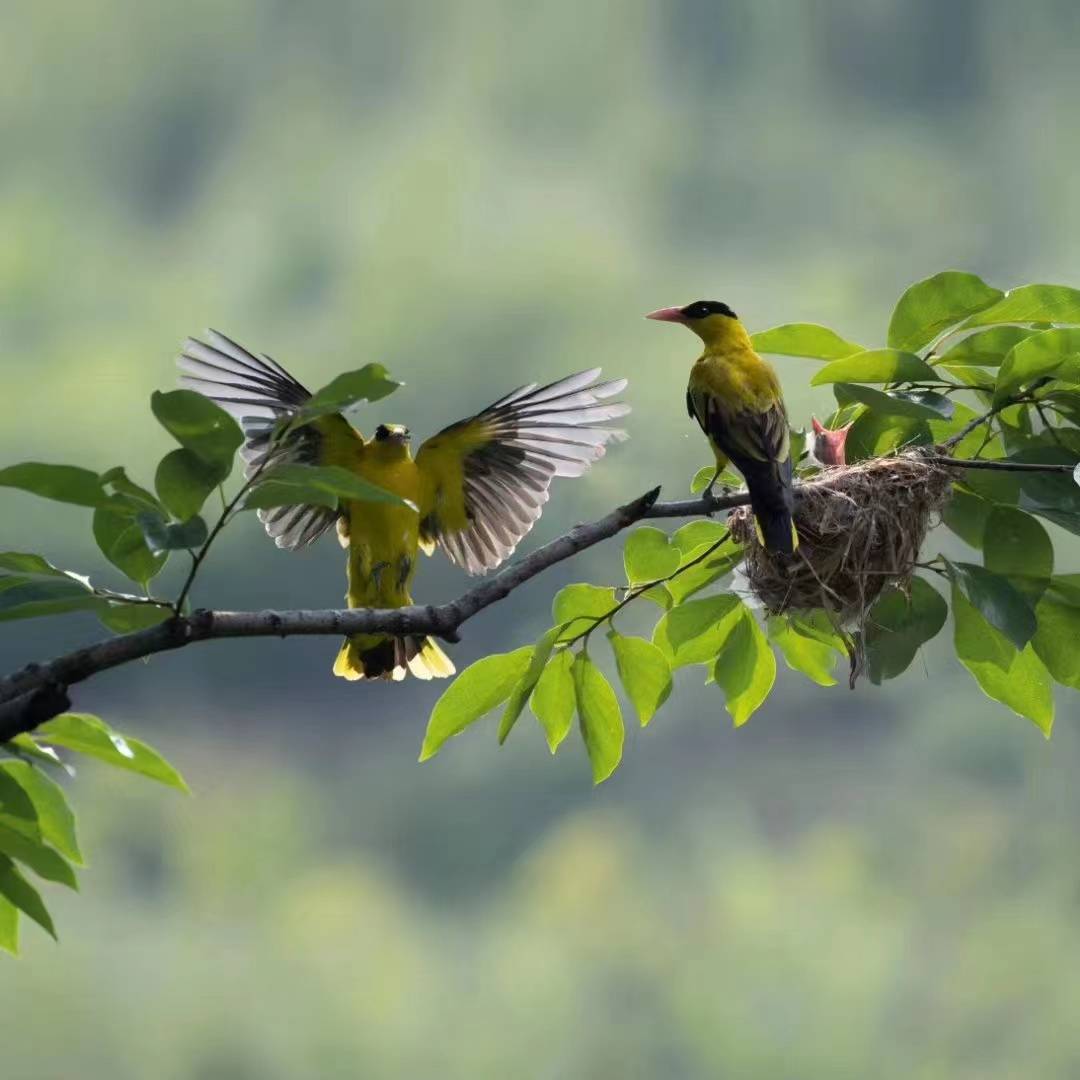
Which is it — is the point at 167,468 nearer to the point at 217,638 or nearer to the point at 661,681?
the point at 217,638

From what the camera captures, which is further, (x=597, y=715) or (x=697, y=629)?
(x=697, y=629)

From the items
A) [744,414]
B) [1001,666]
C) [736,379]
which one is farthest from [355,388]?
[736,379]

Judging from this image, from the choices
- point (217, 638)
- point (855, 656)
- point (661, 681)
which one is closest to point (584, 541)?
point (661, 681)

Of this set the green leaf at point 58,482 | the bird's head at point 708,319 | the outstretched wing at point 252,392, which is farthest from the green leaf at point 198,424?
the bird's head at point 708,319

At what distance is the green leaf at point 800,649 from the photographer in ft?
9.34

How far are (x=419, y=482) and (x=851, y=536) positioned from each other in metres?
1.39

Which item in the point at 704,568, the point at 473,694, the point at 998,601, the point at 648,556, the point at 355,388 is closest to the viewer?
the point at 355,388

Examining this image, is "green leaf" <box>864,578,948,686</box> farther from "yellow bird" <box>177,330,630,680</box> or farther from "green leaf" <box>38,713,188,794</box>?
"green leaf" <box>38,713,188,794</box>

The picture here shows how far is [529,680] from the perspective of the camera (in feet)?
7.61

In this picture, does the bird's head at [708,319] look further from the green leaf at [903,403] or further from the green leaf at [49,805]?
the green leaf at [49,805]

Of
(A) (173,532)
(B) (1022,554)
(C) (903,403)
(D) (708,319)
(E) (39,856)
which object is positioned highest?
(D) (708,319)

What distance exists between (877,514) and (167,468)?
5.14 ft

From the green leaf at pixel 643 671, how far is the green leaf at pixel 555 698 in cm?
10

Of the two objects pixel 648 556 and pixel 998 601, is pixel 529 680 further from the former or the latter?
pixel 998 601
